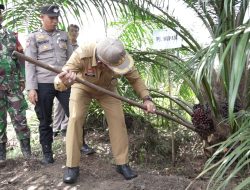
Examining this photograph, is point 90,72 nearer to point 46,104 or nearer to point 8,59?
point 46,104

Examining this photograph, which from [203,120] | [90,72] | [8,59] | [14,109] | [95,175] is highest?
[8,59]

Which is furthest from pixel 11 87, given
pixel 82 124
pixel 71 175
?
pixel 71 175

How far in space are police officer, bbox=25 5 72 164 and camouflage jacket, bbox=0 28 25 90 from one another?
21cm

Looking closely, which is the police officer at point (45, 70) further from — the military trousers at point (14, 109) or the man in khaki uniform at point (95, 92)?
the man in khaki uniform at point (95, 92)

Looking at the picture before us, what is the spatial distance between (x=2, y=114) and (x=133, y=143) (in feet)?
5.51

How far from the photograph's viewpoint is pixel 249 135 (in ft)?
5.92

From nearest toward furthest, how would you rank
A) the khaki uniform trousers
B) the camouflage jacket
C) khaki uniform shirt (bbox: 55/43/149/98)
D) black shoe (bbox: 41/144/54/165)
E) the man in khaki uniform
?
the man in khaki uniform, khaki uniform shirt (bbox: 55/43/149/98), the khaki uniform trousers, the camouflage jacket, black shoe (bbox: 41/144/54/165)

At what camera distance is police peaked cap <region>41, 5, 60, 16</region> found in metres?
3.41

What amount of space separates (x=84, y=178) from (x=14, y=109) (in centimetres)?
102

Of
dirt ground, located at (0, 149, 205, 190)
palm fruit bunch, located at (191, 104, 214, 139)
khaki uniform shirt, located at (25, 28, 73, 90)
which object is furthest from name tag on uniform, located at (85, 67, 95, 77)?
palm fruit bunch, located at (191, 104, 214, 139)

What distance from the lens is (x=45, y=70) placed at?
3633 millimetres

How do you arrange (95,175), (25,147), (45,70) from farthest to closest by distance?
(25,147), (45,70), (95,175)

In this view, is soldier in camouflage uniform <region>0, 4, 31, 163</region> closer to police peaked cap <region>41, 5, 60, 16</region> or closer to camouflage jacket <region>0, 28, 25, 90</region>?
camouflage jacket <region>0, 28, 25, 90</region>

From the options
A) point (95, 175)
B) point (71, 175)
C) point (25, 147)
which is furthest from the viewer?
point (25, 147)
